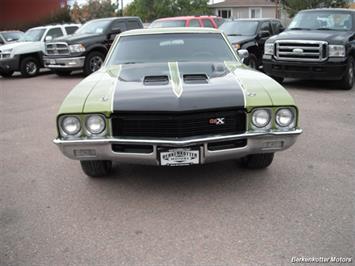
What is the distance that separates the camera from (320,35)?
9.67 meters

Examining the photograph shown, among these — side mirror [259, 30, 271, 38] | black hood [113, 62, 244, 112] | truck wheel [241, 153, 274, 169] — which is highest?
side mirror [259, 30, 271, 38]

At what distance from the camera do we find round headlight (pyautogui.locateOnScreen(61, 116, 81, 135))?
3934mm

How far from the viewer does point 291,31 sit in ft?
34.7

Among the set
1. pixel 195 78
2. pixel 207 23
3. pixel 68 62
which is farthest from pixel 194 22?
pixel 195 78

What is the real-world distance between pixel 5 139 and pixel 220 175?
397 cm

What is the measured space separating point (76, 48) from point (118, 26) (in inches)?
75.7

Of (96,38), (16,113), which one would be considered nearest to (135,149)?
(16,113)

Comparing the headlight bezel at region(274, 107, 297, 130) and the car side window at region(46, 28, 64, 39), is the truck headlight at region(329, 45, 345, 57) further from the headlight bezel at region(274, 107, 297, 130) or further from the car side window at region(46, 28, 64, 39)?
the car side window at region(46, 28, 64, 39)

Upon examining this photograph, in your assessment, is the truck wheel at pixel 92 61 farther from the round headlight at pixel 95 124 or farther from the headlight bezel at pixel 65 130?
the round headlight at pixel 95 124

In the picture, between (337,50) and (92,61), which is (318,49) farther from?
(92,61)

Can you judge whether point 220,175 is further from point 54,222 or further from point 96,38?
point 96,38

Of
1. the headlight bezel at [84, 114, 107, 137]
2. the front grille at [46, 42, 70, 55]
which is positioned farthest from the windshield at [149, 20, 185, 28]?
the headlight bezel at [84, 114, 107, 137]

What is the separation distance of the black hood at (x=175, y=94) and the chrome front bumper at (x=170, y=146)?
0.97 feet

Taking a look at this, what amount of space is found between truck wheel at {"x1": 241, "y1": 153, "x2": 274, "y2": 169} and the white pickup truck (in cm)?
1231
